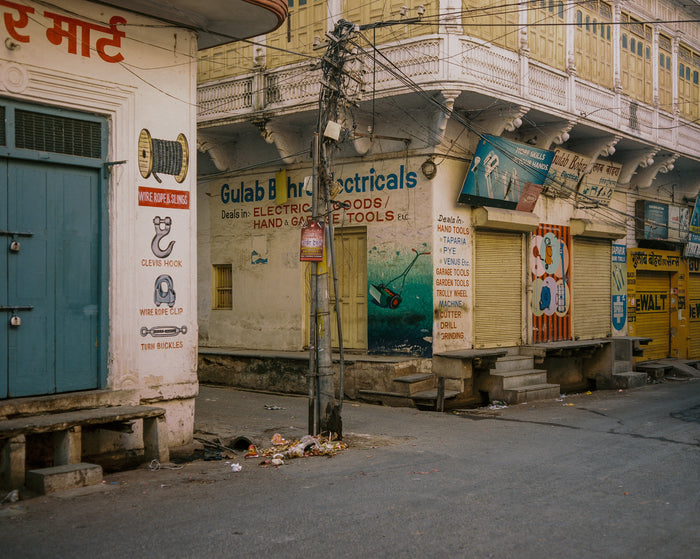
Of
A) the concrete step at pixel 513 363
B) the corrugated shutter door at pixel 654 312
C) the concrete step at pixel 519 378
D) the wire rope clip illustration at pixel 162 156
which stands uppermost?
the wire rope clip illustration at pixel 162 156

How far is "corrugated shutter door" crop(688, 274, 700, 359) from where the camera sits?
2181 centimetres

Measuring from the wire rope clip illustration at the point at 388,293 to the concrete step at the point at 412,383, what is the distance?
1.53 m

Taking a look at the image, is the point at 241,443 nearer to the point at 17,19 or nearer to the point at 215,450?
the point at 215,450

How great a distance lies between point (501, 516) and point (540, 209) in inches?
444

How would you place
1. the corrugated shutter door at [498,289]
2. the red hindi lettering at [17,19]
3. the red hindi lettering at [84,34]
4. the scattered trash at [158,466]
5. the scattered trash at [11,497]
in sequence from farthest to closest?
the corrugated shutter door at [498,289] → the scattered trash at [158,466] → the red hindi lettering at [84,34] → the red hindi lettering at [17,19] → the scattered trash at [11,497]

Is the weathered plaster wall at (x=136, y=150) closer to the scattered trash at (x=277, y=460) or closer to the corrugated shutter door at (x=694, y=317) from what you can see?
the scattered trash at (x=277, y=460)

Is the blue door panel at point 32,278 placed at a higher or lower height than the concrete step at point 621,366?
higher

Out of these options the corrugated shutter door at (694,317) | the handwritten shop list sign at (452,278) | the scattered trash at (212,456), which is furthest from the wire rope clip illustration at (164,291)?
the corrugated shutter door at (694,317)

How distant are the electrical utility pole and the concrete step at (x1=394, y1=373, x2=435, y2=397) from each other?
370cm

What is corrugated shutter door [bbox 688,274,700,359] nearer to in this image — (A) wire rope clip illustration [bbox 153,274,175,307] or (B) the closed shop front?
(B) the closed shop front

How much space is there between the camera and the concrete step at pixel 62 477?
6603mm

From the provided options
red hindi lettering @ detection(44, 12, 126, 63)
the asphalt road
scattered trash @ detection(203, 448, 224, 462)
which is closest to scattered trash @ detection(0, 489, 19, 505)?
the asphalt road

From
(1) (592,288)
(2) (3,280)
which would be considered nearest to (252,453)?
(2) (3,280)

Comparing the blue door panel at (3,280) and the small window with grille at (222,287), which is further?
the small window with grille at (222,287)
